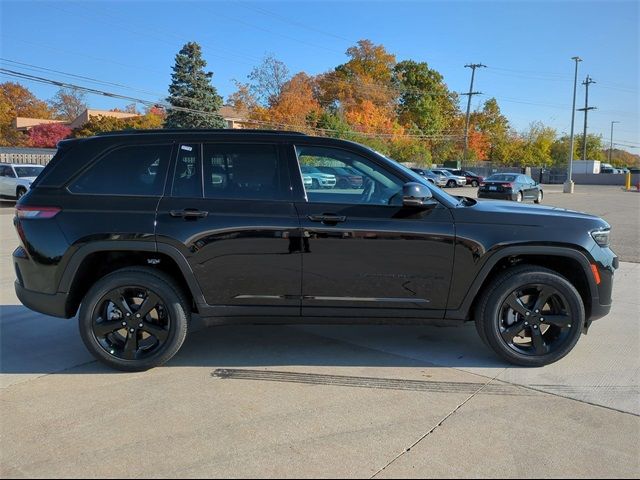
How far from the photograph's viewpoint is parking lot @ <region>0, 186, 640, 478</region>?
2812 millimetres

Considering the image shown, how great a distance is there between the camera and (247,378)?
12.9 feet

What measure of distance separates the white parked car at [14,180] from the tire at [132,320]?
1813cm

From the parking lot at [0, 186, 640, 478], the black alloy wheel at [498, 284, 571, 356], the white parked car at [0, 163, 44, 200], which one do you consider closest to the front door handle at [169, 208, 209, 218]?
the parking lot at [0, 186, 640, 478]

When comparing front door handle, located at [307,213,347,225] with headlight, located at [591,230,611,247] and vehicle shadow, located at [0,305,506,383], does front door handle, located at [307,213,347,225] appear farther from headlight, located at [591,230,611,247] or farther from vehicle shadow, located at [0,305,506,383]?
headlight, located at [591,230,611,247]

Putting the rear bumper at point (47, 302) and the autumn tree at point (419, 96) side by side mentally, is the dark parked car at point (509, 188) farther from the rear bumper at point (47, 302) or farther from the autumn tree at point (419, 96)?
the autumn tree at point (419, 96)

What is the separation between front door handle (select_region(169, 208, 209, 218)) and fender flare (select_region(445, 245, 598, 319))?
2088 mm

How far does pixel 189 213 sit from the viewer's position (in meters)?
3.93

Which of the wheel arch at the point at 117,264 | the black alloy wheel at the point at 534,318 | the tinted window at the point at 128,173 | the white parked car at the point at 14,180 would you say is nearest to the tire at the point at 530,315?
the black alloy wheel at the point at 534,318

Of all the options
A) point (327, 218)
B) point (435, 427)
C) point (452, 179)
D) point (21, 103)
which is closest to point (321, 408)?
point (435, 427)

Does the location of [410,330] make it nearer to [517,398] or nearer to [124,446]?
[517,398]

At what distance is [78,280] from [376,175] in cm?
255

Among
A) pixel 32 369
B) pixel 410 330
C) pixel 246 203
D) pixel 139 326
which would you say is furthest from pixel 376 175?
pixel 32 369

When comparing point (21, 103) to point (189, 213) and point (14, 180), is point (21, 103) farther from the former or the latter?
point (189, 213)

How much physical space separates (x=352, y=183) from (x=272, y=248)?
85 cm
